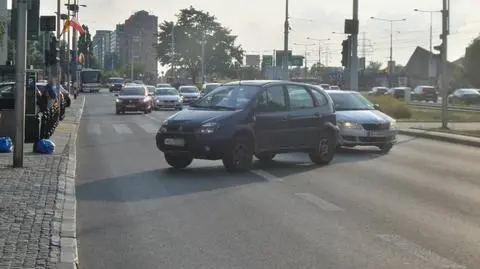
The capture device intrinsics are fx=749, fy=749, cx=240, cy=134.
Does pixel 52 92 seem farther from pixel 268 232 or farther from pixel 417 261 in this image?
pixel 417 261

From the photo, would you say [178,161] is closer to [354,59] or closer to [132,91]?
[354,59]

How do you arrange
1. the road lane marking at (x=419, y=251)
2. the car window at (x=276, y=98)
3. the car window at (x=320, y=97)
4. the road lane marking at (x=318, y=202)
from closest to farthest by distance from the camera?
the road lane marking at (x=419, y=251)
the road lane marking at (x=318, y=202)
the car window at (x=276, y=98)
the car window at (x=320, y=97)

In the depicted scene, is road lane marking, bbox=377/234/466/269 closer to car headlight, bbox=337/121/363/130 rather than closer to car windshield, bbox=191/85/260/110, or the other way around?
car windshield, bbox=191/85/260/110

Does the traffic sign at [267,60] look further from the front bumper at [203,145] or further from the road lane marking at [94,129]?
the front bumper at [203,145]

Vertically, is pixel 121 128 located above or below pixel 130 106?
below

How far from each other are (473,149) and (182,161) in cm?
1007

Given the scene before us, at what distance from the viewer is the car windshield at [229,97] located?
14.0m

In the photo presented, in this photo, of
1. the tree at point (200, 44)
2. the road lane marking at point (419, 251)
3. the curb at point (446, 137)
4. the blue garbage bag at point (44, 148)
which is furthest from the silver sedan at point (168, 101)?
the tree at point (200, 44)

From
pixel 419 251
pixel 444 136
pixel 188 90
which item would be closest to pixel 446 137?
pixel 444 136

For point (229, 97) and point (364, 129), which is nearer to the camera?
point (229, 97)

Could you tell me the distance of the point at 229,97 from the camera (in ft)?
46.7

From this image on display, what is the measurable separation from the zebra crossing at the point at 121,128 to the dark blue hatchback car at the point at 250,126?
11.0m

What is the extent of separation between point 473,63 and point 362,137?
7681 cm

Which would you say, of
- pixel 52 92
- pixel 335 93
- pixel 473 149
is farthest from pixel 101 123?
pixel 473 149
